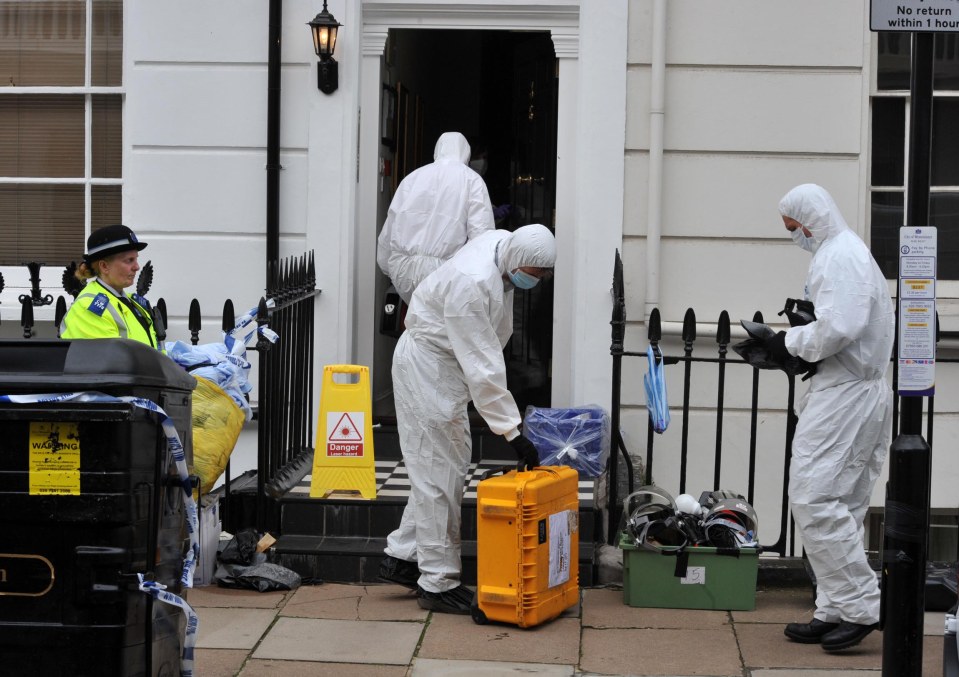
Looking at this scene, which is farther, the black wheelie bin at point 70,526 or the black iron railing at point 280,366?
the black iron railing at point 280,366

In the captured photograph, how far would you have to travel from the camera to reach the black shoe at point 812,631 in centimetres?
528

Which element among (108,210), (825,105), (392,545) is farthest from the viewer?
(108,210)

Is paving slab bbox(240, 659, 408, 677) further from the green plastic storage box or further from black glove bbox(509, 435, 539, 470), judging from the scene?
the green plastic storage box

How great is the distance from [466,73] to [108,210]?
4.39 meters

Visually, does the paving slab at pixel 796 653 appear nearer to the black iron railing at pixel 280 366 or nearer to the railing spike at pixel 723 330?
the railing spike at pixel 723 330

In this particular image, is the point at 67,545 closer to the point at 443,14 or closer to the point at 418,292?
the point at 418,292

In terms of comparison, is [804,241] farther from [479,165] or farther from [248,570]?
[479,165]

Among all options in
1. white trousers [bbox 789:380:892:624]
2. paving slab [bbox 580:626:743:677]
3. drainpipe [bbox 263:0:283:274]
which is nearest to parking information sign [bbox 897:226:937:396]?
white trousers [bbox 789:380:892:624]

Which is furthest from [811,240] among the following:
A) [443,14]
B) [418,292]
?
[443,14]

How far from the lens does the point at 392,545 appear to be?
5.89 meters

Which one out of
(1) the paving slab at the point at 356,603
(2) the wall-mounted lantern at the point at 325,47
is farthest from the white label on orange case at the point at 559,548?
(2) the wall-mounted lantern at the point at 325,47

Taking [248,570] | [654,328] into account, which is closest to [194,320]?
[248,570]

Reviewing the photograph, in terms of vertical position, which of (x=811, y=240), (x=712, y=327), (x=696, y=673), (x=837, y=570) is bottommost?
(x=696, y=673)

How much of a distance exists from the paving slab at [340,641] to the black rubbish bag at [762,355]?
1.92 m
